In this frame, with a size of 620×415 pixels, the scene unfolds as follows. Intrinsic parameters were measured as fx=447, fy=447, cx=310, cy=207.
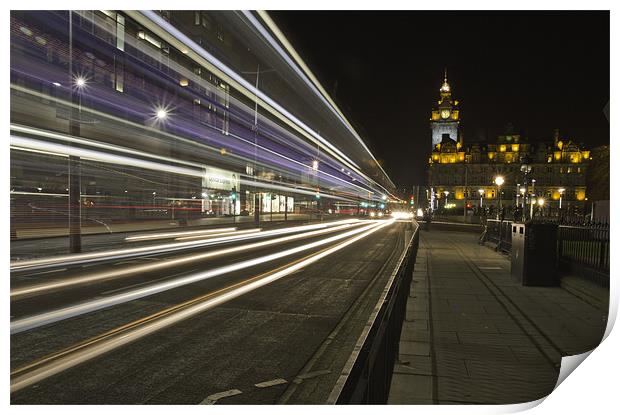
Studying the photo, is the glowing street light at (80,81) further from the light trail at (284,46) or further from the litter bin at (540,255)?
the litter bin at (540,255)

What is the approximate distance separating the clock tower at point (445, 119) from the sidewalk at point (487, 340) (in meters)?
160

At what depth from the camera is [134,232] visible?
24.0m

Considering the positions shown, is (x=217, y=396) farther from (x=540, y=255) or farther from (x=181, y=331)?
(x=540, y=255)

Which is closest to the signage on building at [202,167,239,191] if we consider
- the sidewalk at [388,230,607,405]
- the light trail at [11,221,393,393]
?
the light trail at [11,221,393,393]

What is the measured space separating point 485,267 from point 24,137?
14562mm

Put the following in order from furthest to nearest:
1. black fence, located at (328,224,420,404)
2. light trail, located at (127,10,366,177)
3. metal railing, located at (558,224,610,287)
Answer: light trail, located at (127,10,366,177)
metal railing, located at (558,224,610,287)
black fence, located at (328,224,420,404)

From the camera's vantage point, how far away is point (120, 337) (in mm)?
6367

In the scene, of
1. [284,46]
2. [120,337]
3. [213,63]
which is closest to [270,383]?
[120,337]

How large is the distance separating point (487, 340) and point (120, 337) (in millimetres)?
5331

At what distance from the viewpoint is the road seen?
4723 millimetres

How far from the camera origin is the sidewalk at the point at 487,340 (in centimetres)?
490

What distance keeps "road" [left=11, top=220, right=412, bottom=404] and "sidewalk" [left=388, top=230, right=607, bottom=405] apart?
969mm

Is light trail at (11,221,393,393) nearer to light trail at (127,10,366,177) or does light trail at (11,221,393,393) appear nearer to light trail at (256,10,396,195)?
light trail at (127,10,366,177)

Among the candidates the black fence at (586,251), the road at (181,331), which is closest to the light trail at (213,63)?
the road at (181,331)
